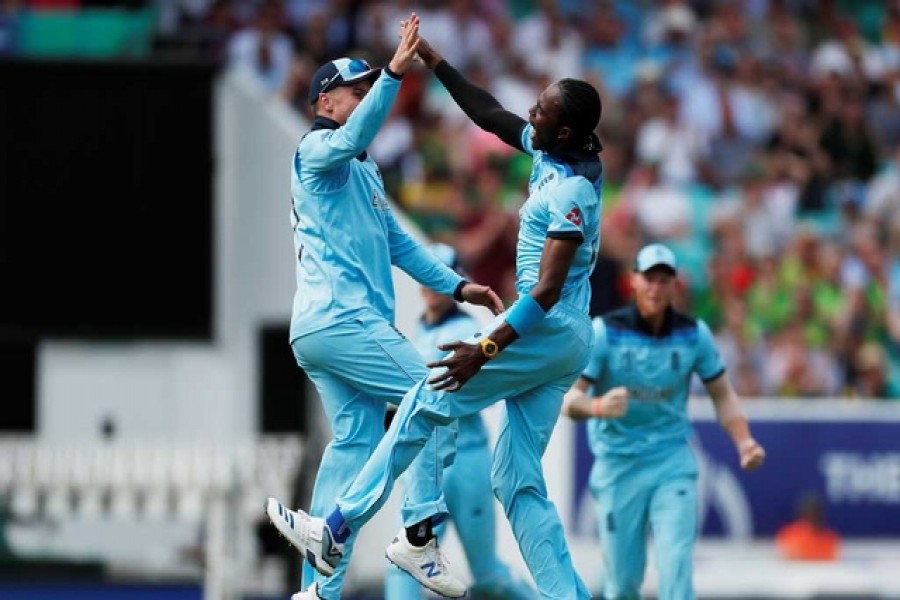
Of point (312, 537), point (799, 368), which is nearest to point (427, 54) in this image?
point (312, 537)

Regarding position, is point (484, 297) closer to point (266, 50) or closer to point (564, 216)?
point (564, 216)

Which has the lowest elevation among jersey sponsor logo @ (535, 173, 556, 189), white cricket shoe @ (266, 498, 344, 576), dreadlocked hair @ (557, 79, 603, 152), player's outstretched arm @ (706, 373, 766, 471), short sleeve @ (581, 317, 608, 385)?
white cricket shoe @ (266, 498, 344, 576)

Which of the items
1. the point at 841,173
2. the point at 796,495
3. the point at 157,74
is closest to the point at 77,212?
the point at 157,74

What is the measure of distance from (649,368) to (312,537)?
9.67 ft

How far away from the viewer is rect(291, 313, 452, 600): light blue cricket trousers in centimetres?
965

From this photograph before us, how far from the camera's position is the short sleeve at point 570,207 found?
9.11m

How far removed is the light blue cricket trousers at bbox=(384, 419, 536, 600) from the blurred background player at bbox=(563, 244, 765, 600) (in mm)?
778

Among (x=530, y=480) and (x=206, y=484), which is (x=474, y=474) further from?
(x=206, y=484)

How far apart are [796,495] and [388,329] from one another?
835cm

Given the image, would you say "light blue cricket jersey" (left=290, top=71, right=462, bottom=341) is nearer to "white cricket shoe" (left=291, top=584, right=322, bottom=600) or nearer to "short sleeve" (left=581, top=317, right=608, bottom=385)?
"white cricket shoe" (left=291, top=584, right=322, bottom=600)

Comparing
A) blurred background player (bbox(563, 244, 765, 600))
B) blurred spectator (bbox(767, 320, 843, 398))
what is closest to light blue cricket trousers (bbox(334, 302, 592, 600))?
blurred background player (bbox(563, 244, 765, 600))

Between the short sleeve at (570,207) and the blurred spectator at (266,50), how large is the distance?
1035 centimetres

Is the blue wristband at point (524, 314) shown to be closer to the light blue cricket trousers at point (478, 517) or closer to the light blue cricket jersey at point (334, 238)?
the light blue cricket jersey at point (334, 238)

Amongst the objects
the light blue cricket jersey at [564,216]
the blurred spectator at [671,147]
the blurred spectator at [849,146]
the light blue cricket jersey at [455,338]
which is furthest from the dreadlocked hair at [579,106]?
the blurred spectator at [849,146]
